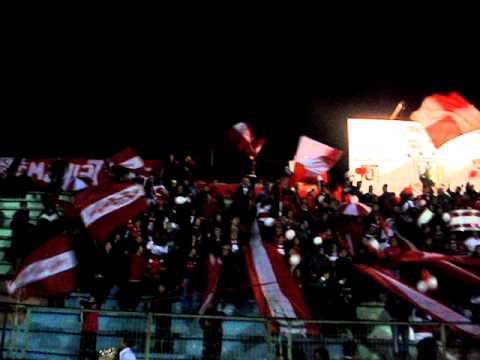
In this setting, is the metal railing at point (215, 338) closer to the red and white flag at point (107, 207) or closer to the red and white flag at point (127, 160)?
the red and white flag at point (107, 207)

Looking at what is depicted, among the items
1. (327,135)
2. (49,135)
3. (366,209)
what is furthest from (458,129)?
(49,135)

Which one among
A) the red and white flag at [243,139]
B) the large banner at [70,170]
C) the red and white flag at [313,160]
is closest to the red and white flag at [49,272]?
the large banner at [70,170]

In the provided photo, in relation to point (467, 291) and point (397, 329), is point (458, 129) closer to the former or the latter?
point (467, 291)

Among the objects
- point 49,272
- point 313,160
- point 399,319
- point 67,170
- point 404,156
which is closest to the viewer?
point 49,272

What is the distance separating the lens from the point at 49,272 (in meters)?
9.39

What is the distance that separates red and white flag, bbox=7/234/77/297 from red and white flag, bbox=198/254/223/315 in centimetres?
246

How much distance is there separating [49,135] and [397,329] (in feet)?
67.4

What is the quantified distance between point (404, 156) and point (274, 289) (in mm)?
13299

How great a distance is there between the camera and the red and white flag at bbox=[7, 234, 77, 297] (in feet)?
30.7

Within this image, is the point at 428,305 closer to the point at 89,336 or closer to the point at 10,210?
the point at 89,336

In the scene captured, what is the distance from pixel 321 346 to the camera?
9414 mm

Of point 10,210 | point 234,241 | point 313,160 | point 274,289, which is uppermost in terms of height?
point 313,160


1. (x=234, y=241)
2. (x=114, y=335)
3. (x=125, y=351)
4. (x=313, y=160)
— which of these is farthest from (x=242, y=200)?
(x=125, y=351)

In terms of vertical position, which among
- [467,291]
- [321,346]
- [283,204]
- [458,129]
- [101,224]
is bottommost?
[321,346]
